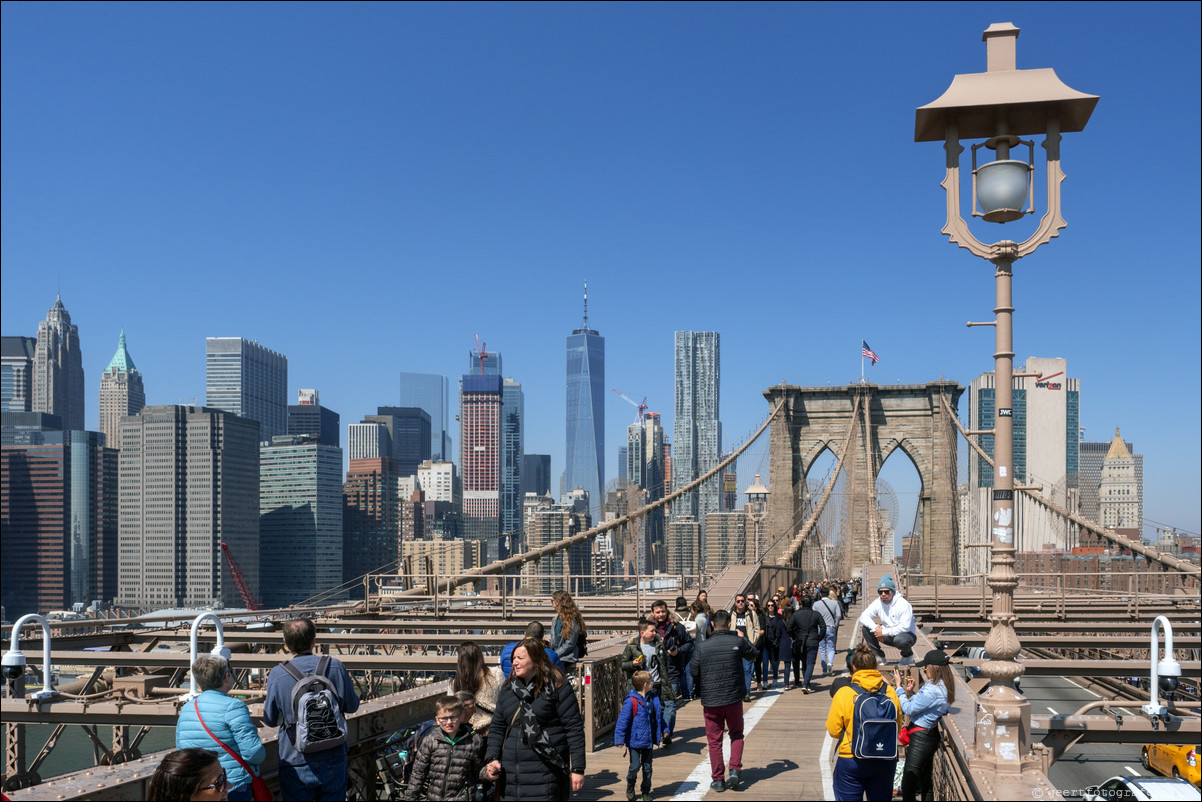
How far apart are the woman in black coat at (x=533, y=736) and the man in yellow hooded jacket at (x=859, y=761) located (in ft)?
6.04

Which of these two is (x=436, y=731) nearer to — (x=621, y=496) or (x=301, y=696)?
(x=301, y=696)

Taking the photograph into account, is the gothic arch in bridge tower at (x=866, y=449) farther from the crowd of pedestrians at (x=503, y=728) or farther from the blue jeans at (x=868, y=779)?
the blue jeans at (x=868, y=779)

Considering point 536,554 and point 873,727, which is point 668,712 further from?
point 536,554

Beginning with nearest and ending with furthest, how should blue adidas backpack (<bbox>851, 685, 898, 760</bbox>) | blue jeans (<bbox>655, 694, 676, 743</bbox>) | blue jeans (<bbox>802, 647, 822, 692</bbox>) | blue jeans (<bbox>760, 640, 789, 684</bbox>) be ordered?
blue adidas backpack (<bbox>851, 685, 898, 760</bbox>), blue jeans (<bbox>655, 694, 676, 743</bbox>), blue jeans (<bbox>802, 647, 822, 692</bbox>), blue jeans (<bbox>760, 640, 789, 684</bbox>)

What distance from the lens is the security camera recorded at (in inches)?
402

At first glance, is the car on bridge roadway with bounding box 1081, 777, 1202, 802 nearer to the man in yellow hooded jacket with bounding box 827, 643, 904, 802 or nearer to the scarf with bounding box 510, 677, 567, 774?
the man in yellow hooded jacket with bounding box 827, 643, 904, 802

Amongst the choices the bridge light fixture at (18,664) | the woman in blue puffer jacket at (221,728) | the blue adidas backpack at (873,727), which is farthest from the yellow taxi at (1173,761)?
the woman in blue puffer jacket at (221,728)

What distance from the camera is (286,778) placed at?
647 centimetres

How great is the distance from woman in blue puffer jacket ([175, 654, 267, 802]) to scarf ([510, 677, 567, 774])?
1688 millimetres

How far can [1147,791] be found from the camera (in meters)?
21.0

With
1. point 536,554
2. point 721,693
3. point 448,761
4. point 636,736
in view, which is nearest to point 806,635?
point 721,693

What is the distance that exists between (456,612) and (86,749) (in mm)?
68735

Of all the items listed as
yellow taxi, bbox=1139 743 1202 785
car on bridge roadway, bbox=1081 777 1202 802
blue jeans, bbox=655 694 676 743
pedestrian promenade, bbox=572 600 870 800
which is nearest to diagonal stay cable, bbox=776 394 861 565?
yellow taxi, bbox=1139 743 1202 785

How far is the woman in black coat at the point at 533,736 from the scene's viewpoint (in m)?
6.82
